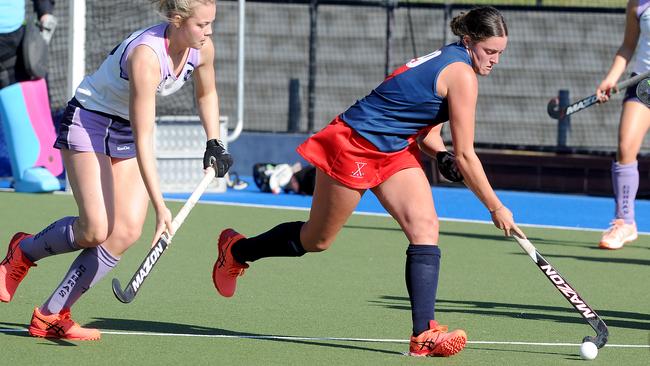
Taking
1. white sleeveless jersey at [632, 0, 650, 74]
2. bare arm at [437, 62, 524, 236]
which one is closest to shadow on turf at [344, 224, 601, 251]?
white sleeveless jersey at [632, 0, 650, 74]

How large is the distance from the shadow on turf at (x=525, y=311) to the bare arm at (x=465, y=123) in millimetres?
1034

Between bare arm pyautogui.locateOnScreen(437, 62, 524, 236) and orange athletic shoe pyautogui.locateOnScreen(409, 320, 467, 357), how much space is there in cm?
45

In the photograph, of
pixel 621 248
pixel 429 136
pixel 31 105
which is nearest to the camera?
pixel 429 136

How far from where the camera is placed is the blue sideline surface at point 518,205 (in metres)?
10.5

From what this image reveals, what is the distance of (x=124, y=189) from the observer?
17.3ft

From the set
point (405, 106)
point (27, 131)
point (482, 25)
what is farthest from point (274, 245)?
point (27, 131)

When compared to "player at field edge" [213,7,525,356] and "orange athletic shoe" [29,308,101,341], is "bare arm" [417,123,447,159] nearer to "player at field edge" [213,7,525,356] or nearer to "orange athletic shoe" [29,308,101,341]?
"player at field edge" [213,7,525,356]

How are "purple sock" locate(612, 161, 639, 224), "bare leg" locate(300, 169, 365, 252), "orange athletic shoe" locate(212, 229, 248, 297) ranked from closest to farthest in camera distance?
1. "bare leg" locate(300, 169, 365, 252)
2. "orange athletic shoe" locate(212, 229, 248, 297)
3. "purple sock" locate(612, 161, 639, 224)

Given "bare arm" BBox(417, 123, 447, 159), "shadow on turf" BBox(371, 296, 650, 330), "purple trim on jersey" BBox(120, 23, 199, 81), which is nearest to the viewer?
"purple trim on jersey" BBox(120, 23, 199, 81)

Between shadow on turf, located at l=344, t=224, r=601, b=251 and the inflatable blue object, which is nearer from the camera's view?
shadow on turf, located at l=344, t=224, r=601, b=251

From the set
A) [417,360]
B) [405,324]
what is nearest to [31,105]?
[405,324]

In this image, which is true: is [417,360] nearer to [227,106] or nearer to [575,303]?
[575,303]

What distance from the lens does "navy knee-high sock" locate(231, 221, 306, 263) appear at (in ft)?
18.3

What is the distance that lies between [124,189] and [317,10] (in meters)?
8.86
